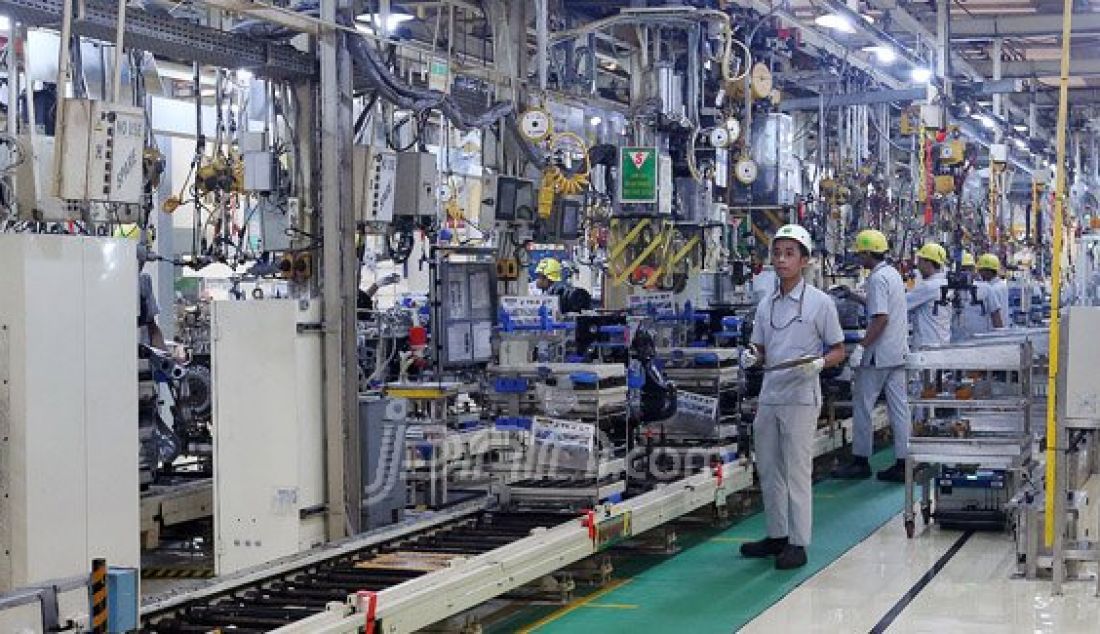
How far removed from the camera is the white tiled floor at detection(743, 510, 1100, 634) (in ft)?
23.9

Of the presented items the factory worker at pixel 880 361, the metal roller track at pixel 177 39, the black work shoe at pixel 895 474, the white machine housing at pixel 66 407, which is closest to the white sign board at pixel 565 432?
the metal roller track at pixel 177 39

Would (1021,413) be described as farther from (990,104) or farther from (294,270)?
(990,104)

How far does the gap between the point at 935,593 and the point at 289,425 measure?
11.6 ft

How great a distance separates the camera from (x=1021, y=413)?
9328mm

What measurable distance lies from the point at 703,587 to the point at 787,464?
0.91 m

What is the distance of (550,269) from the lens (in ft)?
59.1

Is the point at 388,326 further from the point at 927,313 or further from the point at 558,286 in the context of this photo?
the point at 558,286

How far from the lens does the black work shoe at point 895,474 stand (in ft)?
40.8

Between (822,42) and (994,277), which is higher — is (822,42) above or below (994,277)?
above

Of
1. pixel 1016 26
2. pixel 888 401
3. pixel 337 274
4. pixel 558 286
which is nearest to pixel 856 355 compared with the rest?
pixel 888 401

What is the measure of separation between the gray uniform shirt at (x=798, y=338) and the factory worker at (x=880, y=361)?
328cm

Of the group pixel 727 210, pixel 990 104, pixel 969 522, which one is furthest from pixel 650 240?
pixel 990 104

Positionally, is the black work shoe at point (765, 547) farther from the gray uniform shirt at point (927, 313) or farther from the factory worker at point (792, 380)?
the gray uniform shirt at point (927, 313)

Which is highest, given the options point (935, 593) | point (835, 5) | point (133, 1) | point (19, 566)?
point (835, 5)
